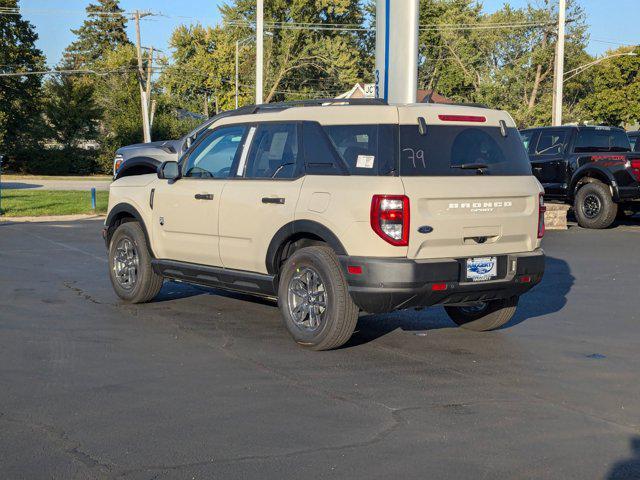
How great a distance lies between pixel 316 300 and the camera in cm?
723

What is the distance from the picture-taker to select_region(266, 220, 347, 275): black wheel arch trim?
6.98 metres

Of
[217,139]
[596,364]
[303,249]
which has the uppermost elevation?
[217,139]

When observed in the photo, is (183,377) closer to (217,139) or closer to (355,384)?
(355,384)

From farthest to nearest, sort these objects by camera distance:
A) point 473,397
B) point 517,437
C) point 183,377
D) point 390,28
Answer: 1. point 390,28
2. point 183,377
3. point 473,397
4. point 517,437

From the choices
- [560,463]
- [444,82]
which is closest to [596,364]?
[560,463]

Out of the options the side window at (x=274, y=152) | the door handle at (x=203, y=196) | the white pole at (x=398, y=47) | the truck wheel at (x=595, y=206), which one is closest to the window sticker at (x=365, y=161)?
the side window at (x=274, y=152)

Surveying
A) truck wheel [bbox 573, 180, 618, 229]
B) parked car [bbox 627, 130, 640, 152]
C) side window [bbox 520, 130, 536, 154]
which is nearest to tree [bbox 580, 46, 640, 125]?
parked car [bbox 627, 130, 640, 152]

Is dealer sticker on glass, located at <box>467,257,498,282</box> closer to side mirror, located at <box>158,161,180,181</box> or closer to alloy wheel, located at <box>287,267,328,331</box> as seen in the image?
alloy wheel, located at <box>287,267,328,331</box>

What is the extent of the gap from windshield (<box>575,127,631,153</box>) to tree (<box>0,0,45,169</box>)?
41377mm

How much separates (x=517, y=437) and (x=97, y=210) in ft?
61.6

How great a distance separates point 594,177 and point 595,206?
2.00 ft

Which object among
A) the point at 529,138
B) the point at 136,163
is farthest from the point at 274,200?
the point at 529,138

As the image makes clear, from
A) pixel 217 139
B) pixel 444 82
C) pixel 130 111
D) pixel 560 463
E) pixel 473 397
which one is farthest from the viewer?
pixel 444 82

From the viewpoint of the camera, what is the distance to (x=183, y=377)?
633 centimetres
